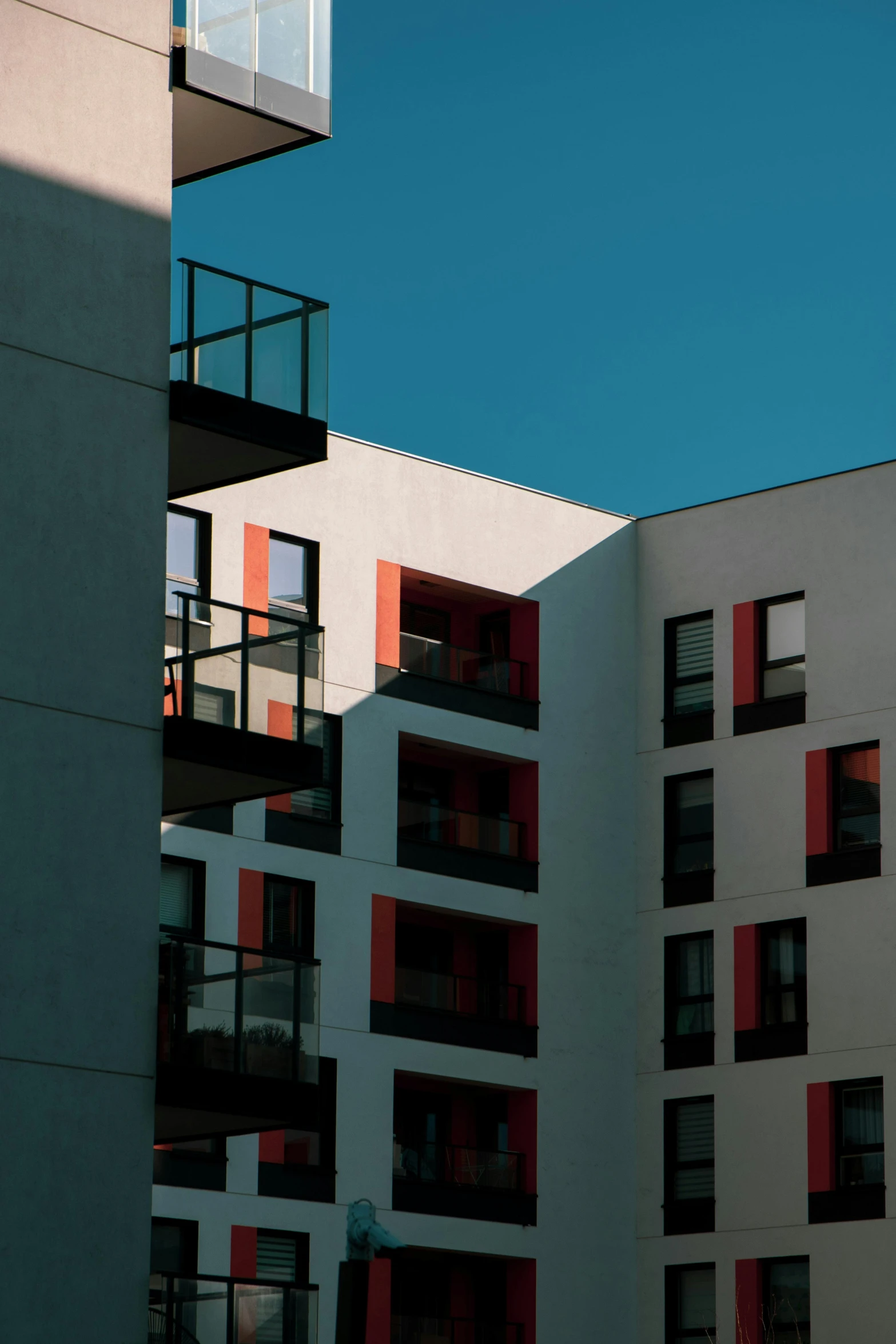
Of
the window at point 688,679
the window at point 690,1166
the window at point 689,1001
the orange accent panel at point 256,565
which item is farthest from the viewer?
the window at point 688,679

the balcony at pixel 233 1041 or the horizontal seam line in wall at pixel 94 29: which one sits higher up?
the horizontal seam line in wall at pixel 94 29

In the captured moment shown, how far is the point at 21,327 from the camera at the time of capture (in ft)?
55.4

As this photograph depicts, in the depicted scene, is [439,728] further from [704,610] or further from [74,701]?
[74,701]

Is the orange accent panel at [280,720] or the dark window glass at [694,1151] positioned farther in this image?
the dark window glass at [694,1151]

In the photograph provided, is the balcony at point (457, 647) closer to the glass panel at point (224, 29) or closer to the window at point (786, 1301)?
the window at point (786, 1301)

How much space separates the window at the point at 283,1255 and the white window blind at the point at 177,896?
4.63m

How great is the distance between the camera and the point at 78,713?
16.5 m

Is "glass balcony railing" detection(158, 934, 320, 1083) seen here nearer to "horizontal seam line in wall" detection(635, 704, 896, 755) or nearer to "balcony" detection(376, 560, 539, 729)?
"balcony" detection(376, 560, 539, 729)

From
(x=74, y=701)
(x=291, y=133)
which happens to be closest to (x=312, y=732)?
(x=74, y=701)

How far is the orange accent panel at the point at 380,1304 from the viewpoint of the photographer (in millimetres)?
35031

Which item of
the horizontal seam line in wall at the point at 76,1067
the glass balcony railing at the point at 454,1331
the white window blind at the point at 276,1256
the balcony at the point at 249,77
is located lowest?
the glass balcony railing at the point at 454,1331

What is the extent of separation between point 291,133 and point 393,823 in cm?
1897

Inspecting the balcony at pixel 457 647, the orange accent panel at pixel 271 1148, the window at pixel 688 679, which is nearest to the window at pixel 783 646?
the window at pixel 688 679

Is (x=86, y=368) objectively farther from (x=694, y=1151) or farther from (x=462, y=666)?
(x=694, y=1151)
